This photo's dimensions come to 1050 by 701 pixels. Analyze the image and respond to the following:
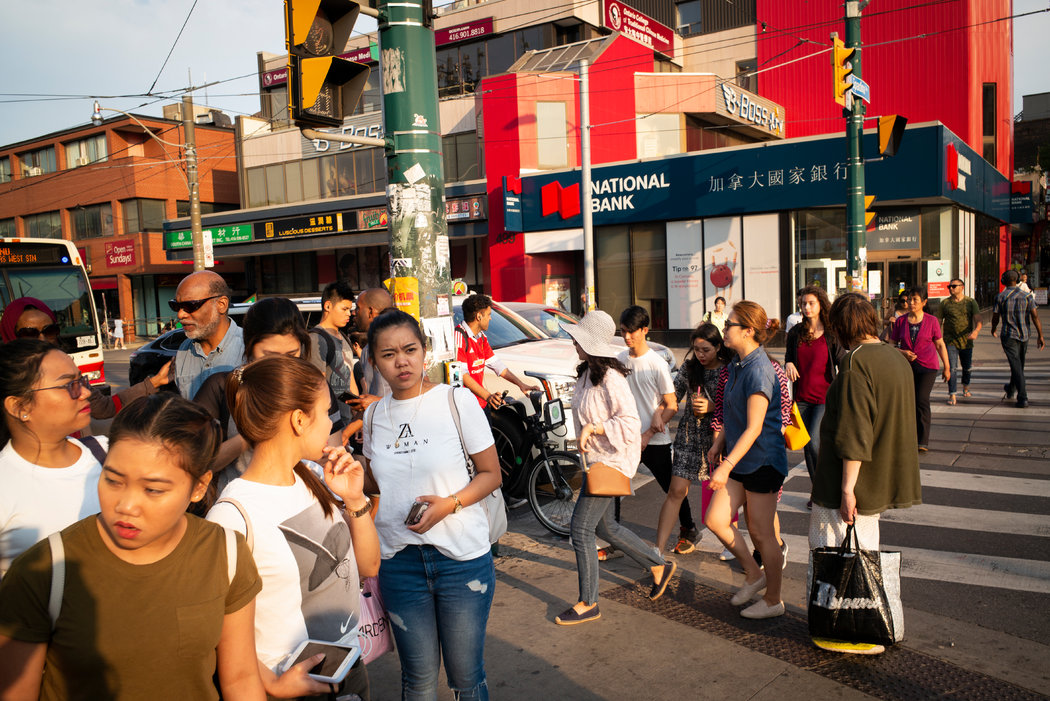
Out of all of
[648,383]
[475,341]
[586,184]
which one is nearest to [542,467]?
[475,341]

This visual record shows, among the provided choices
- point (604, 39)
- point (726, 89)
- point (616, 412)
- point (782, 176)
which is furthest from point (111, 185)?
point (616, 412)

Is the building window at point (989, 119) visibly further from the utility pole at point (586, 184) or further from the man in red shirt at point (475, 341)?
the man in red shirt at point (475, 341)

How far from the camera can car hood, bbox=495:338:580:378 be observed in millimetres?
7980

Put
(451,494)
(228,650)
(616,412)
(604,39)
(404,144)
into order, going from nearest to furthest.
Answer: (228,650)
(451,494)
(616,412)
(404,144)
(604,39)

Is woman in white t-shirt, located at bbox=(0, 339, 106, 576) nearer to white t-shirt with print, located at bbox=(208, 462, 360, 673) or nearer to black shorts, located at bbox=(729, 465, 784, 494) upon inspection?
white t-shirt with print, located at bbox=(208, 462, 360, 673)

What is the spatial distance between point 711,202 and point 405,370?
1975 centimetres

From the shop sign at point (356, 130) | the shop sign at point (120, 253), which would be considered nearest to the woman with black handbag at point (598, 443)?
the shop sign at point (356, 130)

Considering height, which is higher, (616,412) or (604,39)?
(604,39)

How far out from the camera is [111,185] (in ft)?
129

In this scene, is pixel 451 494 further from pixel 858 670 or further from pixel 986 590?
pixel 986 590

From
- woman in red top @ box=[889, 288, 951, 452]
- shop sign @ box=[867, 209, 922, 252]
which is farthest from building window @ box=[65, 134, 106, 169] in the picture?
woman in red top @ box=[889, 288, 951, 452]

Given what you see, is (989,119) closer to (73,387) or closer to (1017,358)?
(1017,358)

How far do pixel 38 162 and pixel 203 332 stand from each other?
47.8 m

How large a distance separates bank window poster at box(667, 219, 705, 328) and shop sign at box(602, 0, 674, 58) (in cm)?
900
